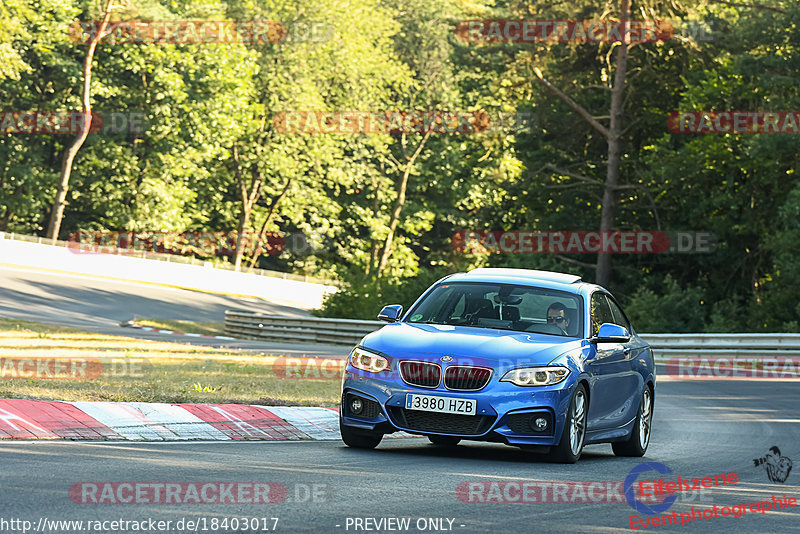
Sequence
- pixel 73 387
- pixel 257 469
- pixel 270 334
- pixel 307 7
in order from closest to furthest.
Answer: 1. pixel 257 469
2. pixel 73 387
3. pixel 270 334
4. pixel 307 7

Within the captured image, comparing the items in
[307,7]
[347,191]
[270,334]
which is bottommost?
[270,334]

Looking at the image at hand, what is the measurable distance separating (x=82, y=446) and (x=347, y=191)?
215 feet

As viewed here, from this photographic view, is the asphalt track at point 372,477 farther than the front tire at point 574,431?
No

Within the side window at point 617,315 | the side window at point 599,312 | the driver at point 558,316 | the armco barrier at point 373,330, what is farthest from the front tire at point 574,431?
the armco barrier at point 373,330

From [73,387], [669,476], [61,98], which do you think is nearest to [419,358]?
[669,476]

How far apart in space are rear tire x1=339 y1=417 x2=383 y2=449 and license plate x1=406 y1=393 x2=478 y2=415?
2.18 ft

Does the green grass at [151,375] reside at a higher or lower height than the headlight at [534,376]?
lower

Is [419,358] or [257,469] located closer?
[257,469]

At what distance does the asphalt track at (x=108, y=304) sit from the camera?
33775mm

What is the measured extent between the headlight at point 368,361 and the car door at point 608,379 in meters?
1.83

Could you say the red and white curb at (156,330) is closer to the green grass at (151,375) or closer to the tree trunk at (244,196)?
the green grass at (151,375)

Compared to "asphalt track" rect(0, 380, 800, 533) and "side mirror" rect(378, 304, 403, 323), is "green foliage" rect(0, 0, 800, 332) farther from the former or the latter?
"side mirror" rect(378, 304, 403, 323)

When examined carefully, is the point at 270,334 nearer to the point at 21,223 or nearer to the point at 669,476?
the point at 669,476

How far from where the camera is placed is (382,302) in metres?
38.6
